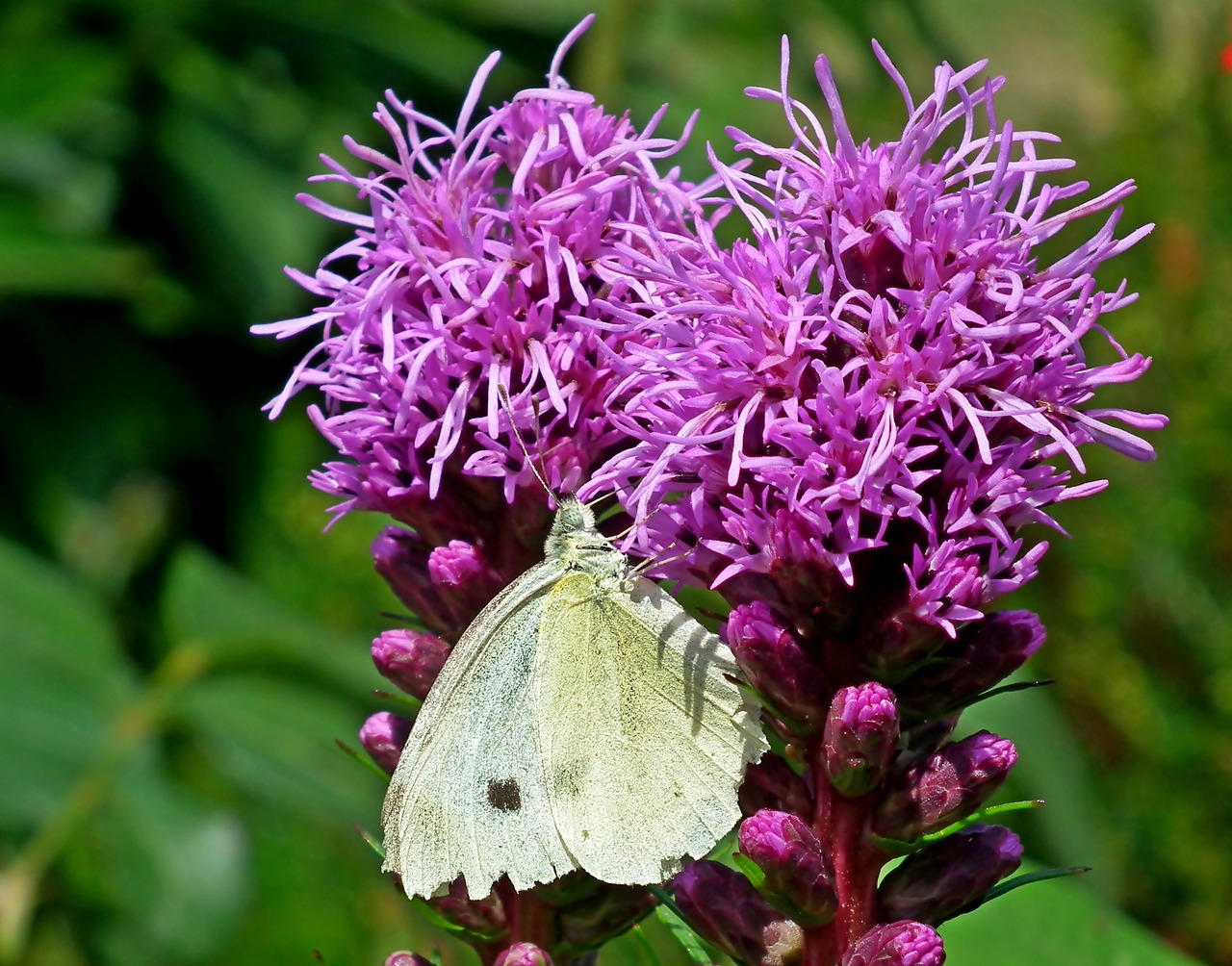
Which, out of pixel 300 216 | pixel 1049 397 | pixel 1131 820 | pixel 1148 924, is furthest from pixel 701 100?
pixel 1049 397

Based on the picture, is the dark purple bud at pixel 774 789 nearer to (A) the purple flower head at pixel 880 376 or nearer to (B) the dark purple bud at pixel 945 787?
(B) the dark purple bud at pixel 945 787

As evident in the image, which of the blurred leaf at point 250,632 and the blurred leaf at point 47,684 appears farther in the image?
the blurred leaf at point 250,632

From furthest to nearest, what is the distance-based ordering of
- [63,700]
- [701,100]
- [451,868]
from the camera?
[701,100] < [63,700] < [451,868]

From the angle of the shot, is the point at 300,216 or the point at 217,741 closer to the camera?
the point at 217,741

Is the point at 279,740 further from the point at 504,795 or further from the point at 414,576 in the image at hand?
the point at 504,795

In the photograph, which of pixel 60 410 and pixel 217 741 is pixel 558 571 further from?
pixel 60 410

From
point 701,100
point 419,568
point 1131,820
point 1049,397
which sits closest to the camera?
point 1049,397

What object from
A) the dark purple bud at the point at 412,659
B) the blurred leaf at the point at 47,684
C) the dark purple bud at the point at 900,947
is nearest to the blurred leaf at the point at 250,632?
the blurred leaf at the point at 47,684
